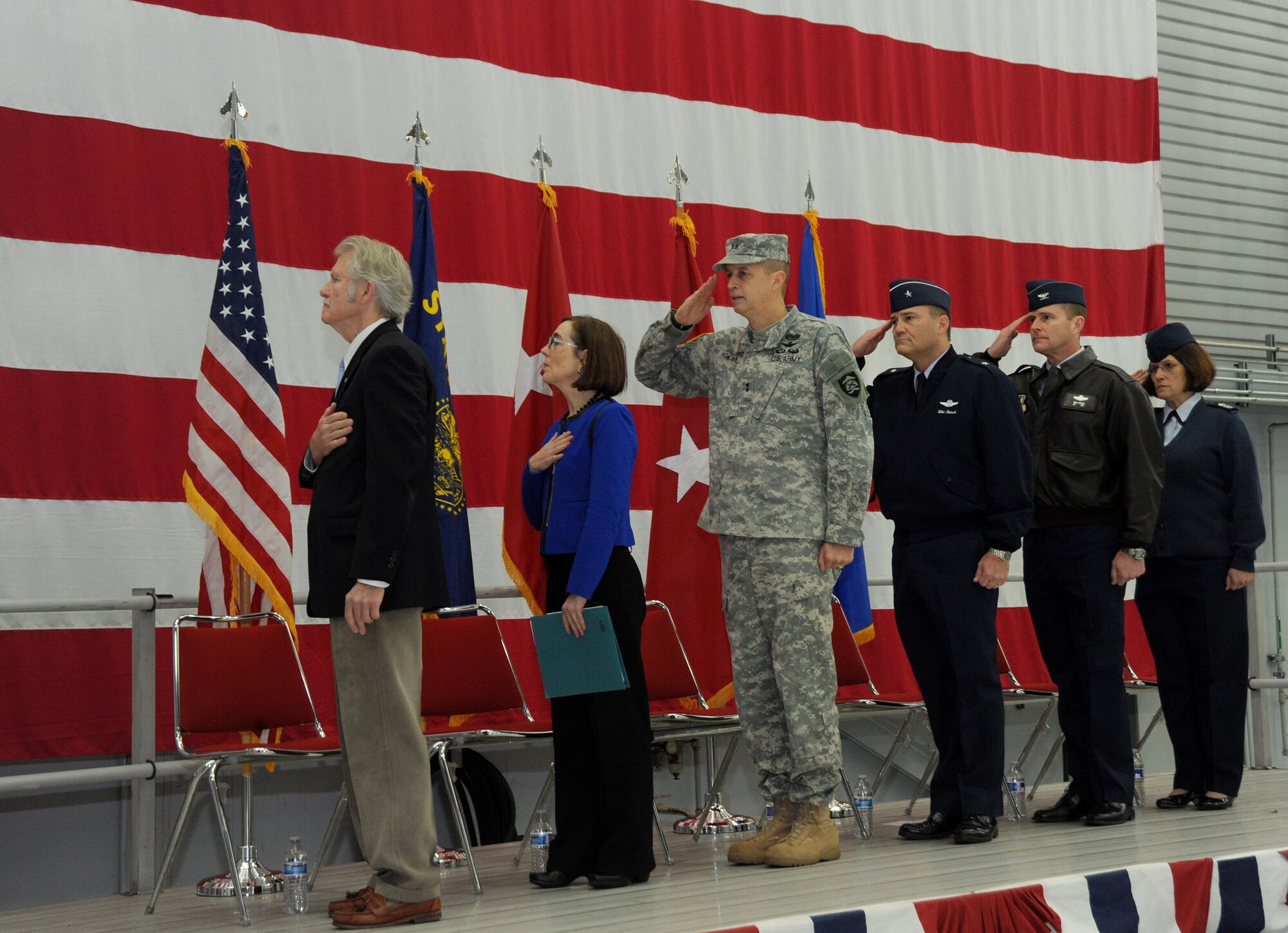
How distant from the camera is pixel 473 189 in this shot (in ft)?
17.1

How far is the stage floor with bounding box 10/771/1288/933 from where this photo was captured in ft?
9.81

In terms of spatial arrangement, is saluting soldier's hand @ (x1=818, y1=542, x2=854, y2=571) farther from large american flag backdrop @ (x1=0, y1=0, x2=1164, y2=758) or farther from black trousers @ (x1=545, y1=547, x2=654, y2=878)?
large american flag backdrop @ (x1=0, y1=0, x2=1164, y2=758)

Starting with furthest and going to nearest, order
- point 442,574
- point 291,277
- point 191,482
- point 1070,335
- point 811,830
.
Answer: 1. point 291,277
2. point 1070,335
3. point 191,482
4. point 811,830
5. point 442,574

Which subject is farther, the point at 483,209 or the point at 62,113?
the point at 483,209

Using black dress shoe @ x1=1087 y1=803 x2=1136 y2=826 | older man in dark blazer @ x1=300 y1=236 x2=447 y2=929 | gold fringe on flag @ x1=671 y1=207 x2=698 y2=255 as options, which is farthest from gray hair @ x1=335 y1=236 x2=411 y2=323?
black dress shoe @ x1=1087 y1=803 x2=1136 y2=826

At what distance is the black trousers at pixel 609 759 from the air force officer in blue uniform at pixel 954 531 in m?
0.96

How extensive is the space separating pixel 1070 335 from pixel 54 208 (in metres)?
3.32

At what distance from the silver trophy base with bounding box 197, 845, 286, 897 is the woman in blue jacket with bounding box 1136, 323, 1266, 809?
9.54ft

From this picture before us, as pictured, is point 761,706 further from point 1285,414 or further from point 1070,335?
point 1285,414

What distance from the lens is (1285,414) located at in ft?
24.2

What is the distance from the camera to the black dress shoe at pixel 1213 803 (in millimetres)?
4469

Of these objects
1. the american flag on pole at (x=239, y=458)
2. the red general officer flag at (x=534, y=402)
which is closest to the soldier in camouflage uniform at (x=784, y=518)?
the red general officer flag at (x=534, y=402)

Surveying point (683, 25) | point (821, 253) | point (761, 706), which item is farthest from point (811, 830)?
point (683, 25)

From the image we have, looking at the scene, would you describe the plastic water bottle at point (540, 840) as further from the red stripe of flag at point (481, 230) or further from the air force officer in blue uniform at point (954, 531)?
the red stripe of flag at point (481, 230)
